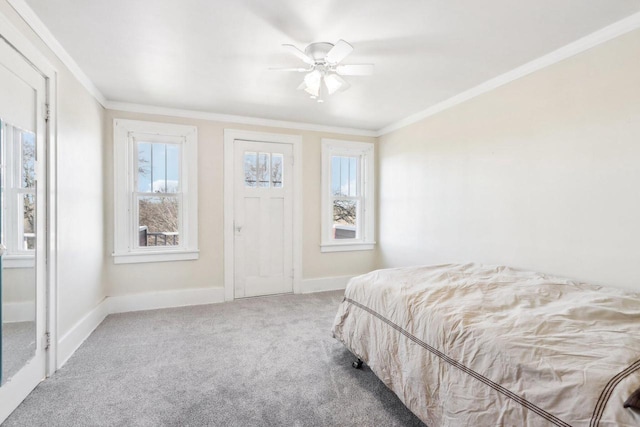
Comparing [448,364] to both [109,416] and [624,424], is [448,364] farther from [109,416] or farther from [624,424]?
[109,416]

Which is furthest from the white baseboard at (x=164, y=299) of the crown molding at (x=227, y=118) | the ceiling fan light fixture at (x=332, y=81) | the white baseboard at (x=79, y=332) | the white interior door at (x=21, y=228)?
the ceiling fan light fixture at (x=332, y=81)

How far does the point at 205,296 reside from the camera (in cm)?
385

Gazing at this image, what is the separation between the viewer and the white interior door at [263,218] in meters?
4.03

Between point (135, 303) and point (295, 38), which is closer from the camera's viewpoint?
point (295, 38)

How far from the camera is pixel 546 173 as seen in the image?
8.04 feet

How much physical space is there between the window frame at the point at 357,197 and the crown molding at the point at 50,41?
274 cm

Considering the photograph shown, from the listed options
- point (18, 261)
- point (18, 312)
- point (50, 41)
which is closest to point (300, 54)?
point (50, 41)

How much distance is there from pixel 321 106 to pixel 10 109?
270cm

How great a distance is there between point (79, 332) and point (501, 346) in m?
3.23

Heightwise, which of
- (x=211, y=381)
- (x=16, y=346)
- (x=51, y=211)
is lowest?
(x=211, y=381)

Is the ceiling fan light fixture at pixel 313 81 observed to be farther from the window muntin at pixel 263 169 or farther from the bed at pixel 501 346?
the window muntin at pixel 263 169

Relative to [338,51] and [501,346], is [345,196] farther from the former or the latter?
[501,346]

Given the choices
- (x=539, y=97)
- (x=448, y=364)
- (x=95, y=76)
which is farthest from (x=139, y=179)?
(x=539, y=97)

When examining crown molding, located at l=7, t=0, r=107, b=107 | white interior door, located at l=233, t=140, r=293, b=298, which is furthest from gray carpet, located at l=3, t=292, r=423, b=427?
crown molding, located at l=7, t=0, r=107, b=107
